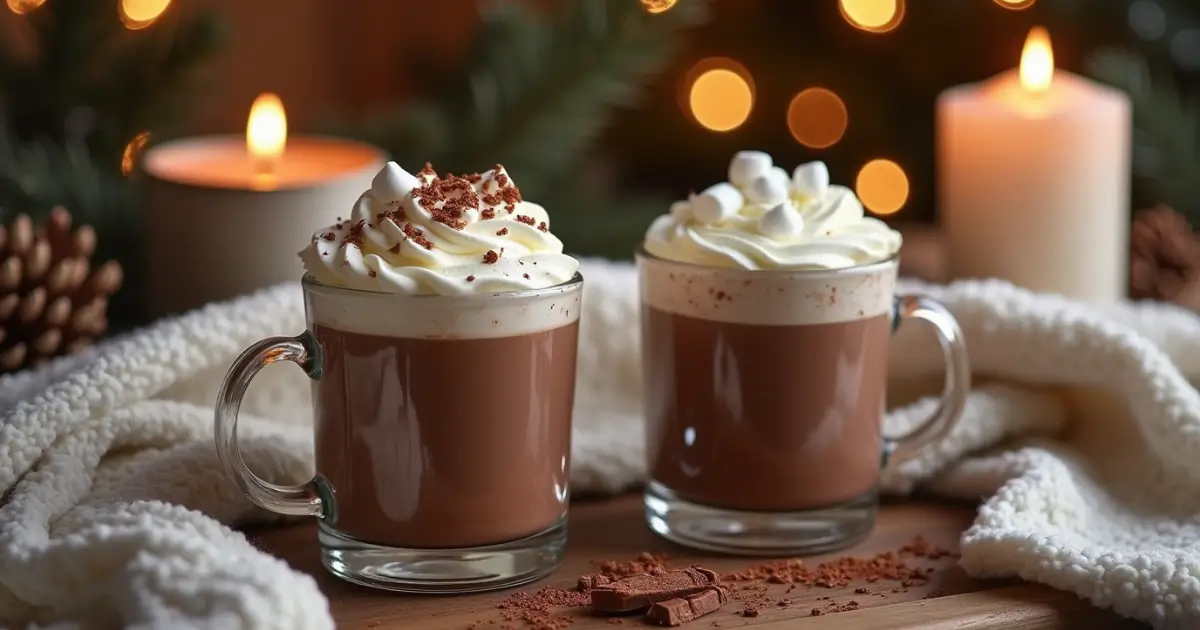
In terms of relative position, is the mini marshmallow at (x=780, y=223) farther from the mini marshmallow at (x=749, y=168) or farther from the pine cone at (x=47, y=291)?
the pine cone at (x=47, y=291)

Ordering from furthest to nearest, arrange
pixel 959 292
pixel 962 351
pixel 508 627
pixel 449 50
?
pixel 449 50 < pixel 959 292 < pixel 962 351 < pixel 508 627

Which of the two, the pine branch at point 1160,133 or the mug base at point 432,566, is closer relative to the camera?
the mug base at point 432,566

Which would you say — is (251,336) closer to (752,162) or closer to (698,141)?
(752,162)

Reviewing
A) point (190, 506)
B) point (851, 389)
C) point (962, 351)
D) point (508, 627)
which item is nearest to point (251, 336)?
point (190, 506)

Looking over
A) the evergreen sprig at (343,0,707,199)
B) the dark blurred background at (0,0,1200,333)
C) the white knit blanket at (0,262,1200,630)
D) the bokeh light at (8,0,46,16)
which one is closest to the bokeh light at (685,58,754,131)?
the dark blurred background at (0,0,1200,333)

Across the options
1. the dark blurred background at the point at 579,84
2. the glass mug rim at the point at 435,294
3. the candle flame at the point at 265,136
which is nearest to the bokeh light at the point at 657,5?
the dark blurred background at the point at 579,84
